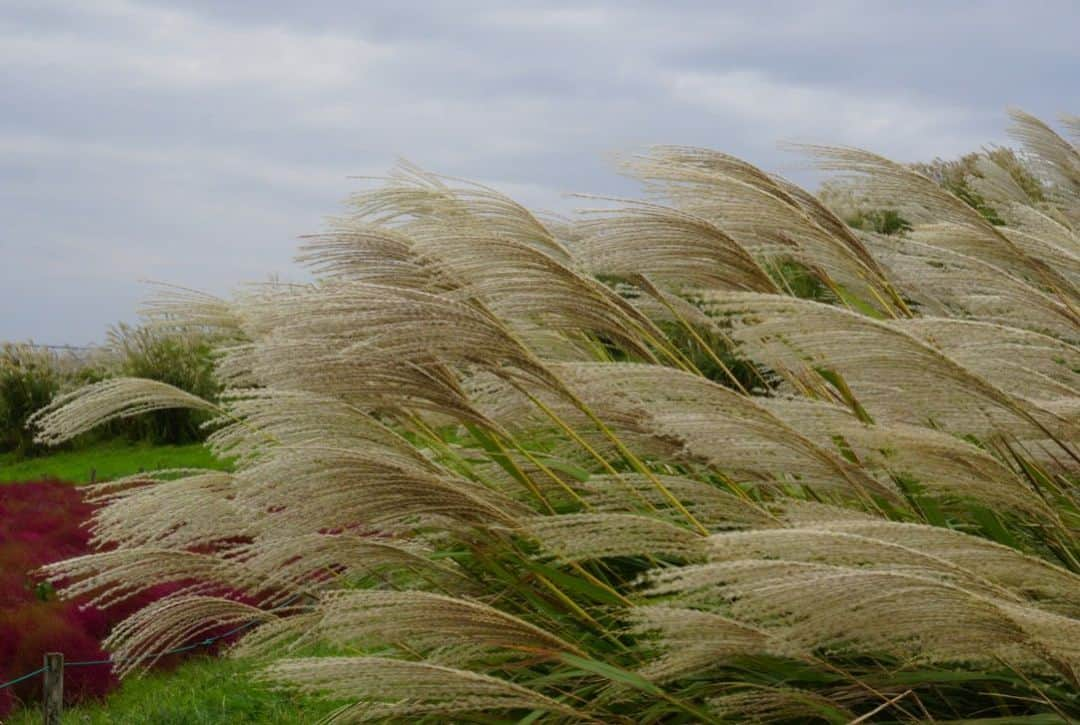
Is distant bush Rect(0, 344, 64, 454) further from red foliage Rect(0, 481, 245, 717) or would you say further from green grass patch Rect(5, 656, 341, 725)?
green grass patch Rect(5, 656, 341, 725)

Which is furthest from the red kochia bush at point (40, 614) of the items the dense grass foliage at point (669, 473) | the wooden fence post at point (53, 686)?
the dense grass foliage at point (669, 473)

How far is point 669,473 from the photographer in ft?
13.0

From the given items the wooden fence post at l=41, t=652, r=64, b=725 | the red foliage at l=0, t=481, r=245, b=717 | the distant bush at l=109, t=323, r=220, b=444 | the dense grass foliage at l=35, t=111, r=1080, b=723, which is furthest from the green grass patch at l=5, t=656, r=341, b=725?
the distant bush at l=109, t=323, r=220, b=444

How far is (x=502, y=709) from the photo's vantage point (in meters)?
3.64

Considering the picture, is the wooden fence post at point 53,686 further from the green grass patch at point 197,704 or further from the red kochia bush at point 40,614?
the red kochia bush at point 40,614

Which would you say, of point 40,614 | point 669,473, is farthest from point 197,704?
point 669,473

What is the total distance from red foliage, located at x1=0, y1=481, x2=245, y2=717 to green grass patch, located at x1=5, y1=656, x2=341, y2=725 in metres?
0.14

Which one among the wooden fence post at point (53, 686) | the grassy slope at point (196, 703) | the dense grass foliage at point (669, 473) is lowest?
the grassy slope at point (196, 703)

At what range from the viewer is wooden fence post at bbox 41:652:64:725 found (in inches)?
204

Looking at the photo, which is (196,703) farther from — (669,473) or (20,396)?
(20,396)

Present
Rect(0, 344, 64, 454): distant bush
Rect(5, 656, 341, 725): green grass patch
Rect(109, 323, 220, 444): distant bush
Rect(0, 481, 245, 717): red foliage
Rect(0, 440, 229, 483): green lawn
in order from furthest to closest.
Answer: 1. Rect(0, 344, 64, 454): distant bush
2. Rect(109, 323, 220, 444): distant bush
3. Rect(0, 440, 229, 483): green lawn
4. Rect(0, 481, 245, 717): red foliage
5. Rect(5, 656, 341, 725): green grass patch

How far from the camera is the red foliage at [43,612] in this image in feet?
21.8

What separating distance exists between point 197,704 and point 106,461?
884 centimetres

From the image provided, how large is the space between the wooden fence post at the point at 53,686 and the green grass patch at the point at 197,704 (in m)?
0.73
